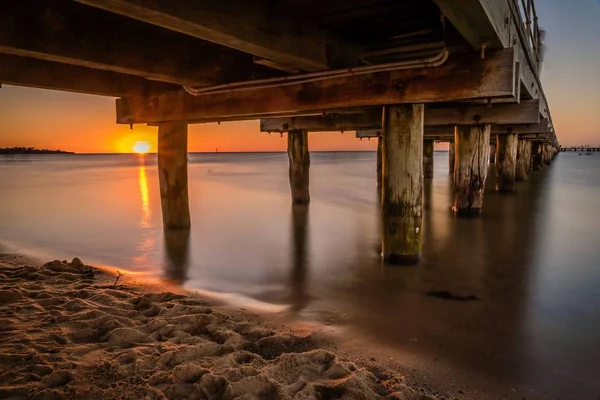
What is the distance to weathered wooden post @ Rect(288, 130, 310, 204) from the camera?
441 inches

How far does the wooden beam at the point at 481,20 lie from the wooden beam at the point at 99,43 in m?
2.75

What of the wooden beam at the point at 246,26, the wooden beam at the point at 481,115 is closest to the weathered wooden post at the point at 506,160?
the wooden beam at the point at 481,115

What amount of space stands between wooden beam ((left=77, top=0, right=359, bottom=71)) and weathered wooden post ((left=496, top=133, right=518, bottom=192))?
38.1 ft

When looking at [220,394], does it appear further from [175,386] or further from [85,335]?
[85,335]

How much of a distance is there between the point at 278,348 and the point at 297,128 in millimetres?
8145

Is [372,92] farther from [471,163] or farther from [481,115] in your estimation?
[471,163]

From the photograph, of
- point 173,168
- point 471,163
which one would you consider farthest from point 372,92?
point 471,163

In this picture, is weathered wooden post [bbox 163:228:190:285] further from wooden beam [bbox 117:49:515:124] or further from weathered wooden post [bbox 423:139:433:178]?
weathered wooden post [bbox 423:139:433:178]

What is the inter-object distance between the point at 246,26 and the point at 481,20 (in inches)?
70.0

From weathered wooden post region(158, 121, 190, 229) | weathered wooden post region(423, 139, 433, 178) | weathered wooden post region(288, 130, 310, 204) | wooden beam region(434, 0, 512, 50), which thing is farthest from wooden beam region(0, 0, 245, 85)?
weathered wooden post region(423, 139, 433, 178)

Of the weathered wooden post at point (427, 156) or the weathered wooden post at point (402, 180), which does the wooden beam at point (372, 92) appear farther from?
the weathered wooden post at point (427, 156)

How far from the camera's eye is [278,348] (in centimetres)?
298

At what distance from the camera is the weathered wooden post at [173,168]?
7.35 m

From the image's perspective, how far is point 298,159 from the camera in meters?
11.3
